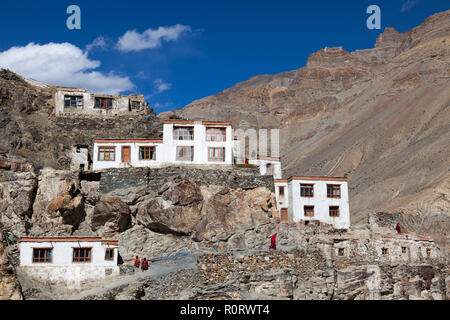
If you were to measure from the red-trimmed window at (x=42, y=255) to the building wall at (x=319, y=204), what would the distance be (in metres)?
24.7

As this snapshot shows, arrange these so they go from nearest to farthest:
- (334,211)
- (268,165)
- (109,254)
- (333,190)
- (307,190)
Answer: (109,254) < (334,211) < (307,190) < (333,190) < (268,165)

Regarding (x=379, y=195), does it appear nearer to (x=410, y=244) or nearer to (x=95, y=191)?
(x=410, y=244)

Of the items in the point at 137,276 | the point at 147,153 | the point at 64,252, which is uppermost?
the point at 147,153

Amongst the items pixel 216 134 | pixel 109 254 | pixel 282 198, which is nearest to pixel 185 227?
pixel 109 254

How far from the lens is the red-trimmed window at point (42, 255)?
3781 centimetres

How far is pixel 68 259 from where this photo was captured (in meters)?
38.1

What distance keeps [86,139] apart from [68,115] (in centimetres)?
562

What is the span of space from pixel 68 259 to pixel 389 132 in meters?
96.9

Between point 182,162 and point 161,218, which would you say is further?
point 182,162

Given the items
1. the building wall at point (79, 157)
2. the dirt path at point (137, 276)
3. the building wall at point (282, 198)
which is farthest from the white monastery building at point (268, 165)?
the dirt path at point (137, 276)

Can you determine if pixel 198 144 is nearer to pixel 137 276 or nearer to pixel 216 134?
pixel 216 134
